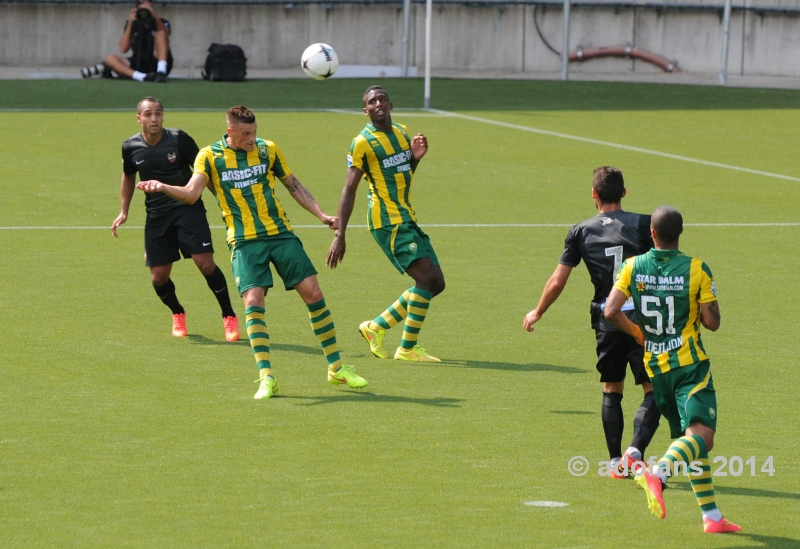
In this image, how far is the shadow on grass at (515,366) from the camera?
9984mm

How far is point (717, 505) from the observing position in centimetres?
681

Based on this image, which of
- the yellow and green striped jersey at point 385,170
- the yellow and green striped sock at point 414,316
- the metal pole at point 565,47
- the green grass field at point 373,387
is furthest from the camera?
the metal pole at point 565,47

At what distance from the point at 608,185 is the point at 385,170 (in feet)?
11.1

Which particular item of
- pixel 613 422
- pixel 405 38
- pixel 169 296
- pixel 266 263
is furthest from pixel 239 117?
pixel 405 38

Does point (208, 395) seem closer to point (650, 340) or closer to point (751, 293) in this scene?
point (650, 340)

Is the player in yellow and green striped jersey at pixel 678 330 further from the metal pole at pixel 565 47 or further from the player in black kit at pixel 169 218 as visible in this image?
the metal pole at pixel 565 47

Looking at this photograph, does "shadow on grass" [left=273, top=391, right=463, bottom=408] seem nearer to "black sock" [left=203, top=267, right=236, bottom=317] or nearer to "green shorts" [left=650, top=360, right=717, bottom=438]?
"black sock" [left=203, top=267, right=236, bottom=317]

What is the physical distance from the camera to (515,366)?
33.2ft

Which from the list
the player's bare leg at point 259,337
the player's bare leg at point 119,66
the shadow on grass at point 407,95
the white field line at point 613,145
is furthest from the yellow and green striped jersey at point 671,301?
the player's bare leg at point 119,66

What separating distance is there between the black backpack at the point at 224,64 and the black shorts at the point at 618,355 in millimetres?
25576

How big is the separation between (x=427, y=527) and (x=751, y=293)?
7.59 metres

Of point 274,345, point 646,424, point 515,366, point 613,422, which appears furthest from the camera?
point 274,345

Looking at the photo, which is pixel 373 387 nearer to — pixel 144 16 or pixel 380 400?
pixel 380 400

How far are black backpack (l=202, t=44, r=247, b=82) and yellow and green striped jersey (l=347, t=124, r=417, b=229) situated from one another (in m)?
22.0
